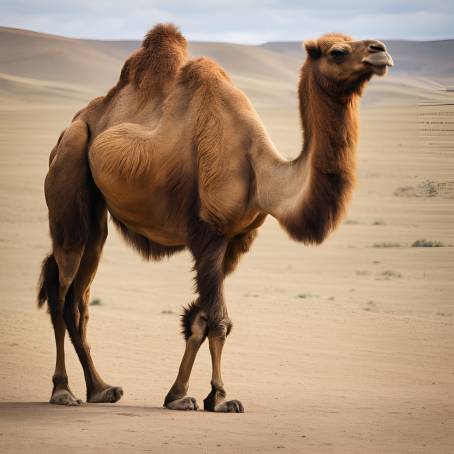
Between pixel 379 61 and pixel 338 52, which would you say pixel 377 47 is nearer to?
pixel 379 61

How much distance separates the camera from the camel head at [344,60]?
6.68 meters


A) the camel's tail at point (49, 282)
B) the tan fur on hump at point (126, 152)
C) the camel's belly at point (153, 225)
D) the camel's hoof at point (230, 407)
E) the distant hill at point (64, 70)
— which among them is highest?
the distant hill at point (64, 70)

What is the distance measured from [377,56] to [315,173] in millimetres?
897

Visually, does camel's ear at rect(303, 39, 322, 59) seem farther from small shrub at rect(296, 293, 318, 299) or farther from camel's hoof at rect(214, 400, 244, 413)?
small shrub at rect(296, 293, 318, 299)

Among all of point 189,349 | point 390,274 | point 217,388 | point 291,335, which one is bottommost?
point 217,388

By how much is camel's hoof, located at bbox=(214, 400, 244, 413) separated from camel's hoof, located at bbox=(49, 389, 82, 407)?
1.19 metres

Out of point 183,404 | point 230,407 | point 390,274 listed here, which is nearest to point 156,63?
point 183,404

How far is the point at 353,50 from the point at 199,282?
1.87 metres

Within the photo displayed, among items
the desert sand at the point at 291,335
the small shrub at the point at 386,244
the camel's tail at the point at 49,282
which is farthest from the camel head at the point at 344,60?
the small shrub at the point at 386,244

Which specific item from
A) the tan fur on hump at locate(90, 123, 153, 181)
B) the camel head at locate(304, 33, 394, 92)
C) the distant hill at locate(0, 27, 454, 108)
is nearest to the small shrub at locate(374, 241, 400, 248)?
the distant hill at locate(0, 27, 454, 108)

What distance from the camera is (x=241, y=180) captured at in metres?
7.46

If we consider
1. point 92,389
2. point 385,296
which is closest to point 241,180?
point 92,389

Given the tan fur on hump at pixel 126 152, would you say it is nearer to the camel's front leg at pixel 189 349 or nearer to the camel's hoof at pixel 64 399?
the camel's front leg at pixel 189 349

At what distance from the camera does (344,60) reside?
690 centimetres
